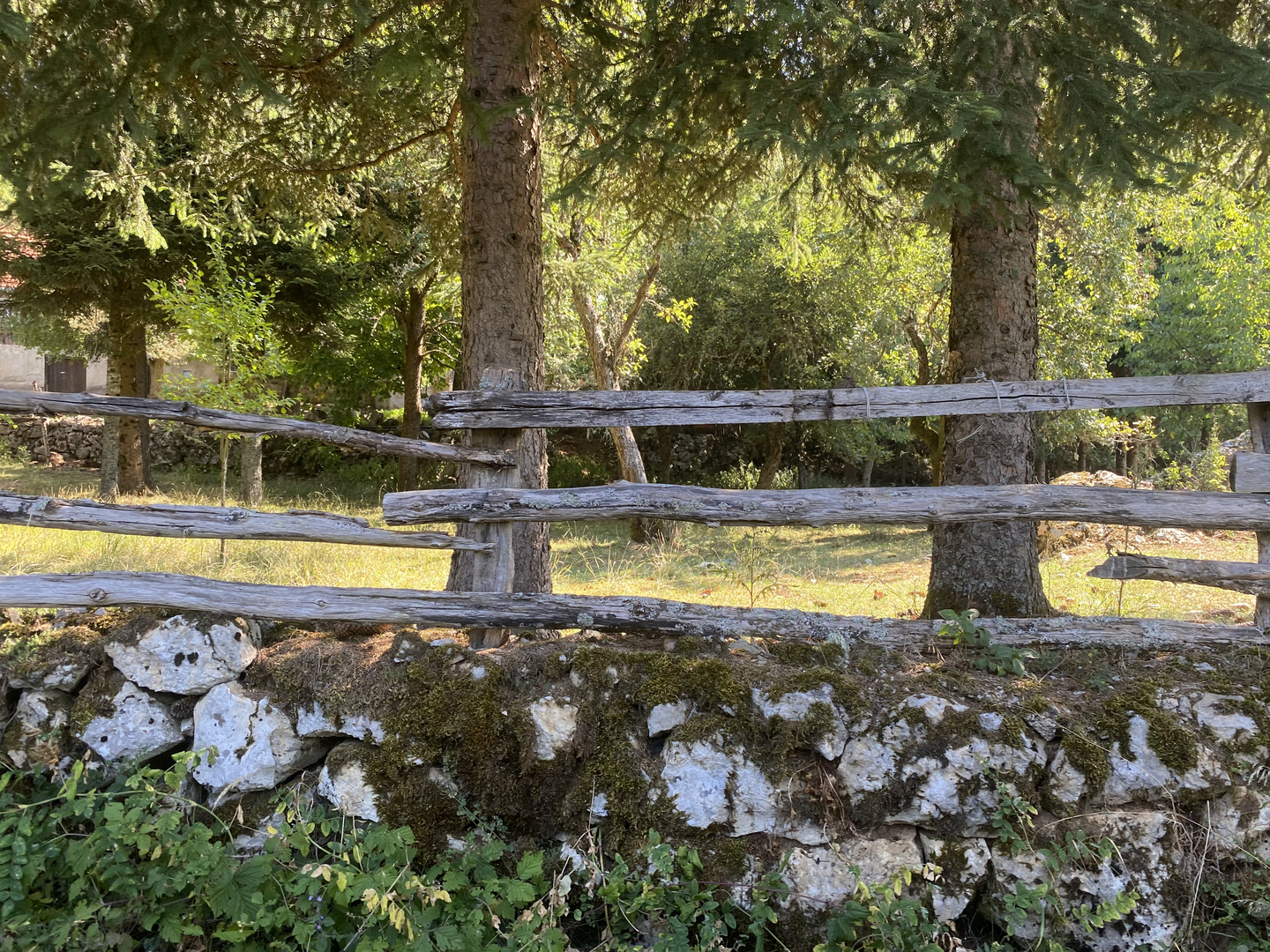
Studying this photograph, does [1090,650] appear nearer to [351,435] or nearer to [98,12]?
[351,435]

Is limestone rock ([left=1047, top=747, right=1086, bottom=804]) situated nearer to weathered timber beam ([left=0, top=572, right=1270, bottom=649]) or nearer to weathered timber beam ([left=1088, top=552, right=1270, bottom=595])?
weathered timber beam ([left=0, top=572, right=1270, bottom=649])

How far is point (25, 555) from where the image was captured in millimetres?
6844

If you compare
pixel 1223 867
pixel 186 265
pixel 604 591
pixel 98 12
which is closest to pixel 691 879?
pixel 1223 867

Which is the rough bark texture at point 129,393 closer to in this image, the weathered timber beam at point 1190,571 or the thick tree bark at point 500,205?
the thick tree bark at point 500,205

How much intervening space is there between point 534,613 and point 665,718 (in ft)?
2.79

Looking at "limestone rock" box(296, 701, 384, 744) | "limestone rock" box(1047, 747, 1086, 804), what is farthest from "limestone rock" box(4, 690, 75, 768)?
"limestone rock" box(1047, 747, 1086, 804)

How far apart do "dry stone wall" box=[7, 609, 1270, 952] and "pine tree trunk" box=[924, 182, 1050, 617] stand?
1.27m

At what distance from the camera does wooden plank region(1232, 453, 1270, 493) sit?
3.62 m

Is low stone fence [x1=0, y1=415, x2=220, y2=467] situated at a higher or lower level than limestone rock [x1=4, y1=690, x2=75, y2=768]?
higher

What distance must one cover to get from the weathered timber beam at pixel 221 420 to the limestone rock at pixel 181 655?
3.24 ft

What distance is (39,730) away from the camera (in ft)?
11.7

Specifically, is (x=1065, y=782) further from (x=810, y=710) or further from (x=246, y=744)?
(x=246, y=744)

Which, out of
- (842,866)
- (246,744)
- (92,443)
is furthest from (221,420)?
(92,443)

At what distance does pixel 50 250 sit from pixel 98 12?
28.0 ft
